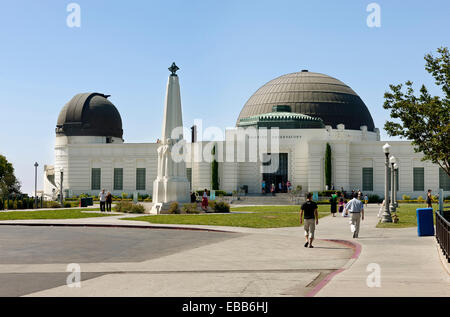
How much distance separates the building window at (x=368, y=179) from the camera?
60031mm

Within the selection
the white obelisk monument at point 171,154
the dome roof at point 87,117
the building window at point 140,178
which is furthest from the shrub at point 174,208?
the dome roof at point 87,117

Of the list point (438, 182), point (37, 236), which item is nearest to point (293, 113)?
point (438, 182)

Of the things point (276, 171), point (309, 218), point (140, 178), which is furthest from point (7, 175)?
point (309, 218)

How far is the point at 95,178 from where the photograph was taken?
65.4 meters

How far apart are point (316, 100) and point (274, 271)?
62532 mm

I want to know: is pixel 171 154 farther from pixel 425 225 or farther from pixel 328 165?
pixel 328 165

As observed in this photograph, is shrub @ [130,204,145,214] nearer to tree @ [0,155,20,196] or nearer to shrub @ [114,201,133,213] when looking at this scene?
shrub @ [114,201,133,213]

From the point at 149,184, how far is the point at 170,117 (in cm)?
2646


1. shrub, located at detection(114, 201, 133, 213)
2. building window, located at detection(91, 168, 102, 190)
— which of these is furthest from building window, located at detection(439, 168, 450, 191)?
building window, located at detection(91, 168, 102, 190)

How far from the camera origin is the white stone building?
2335 inches

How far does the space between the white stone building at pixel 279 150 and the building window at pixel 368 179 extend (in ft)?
0.34

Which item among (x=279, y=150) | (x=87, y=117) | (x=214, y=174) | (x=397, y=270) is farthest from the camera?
(x=87, y=117)

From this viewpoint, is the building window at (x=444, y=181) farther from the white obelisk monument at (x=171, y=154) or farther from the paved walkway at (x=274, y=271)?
the paved walkway at (x=274, y=271)

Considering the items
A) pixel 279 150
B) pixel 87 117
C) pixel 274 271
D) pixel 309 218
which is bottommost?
pixel 274 271
